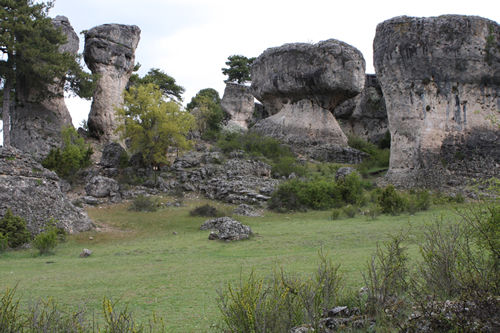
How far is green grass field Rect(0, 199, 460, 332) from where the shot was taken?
540 cm

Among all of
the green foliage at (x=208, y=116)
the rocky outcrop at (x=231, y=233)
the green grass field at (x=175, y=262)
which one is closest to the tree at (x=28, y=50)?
the green grass field at (x=175, y=262)

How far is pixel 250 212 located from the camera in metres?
17.6

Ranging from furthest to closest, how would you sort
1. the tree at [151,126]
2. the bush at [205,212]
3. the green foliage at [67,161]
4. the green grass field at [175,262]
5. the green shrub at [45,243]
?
1. the tree at [151,126]
2. the green foliage at [67,161]
3. the bush at [205,212]
4. the green shrub at [45,243]
5. the green grass field at [175,262]

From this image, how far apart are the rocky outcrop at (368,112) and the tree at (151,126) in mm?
17214

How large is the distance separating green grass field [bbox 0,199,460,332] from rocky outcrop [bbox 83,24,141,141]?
60.2 ft

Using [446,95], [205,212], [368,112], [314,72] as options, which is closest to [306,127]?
[314,72]

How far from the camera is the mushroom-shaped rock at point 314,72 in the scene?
28.8 m

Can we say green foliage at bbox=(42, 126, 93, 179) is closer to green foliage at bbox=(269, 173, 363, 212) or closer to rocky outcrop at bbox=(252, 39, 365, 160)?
green foliage at bbox=(269, 173, 363, 212)

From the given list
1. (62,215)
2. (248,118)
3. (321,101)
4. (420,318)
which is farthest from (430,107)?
(248,118)

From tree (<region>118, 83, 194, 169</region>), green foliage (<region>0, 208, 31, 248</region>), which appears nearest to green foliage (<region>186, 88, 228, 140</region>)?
tree (<region>118, 83, 194, 169</region>)

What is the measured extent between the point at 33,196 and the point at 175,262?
774cm

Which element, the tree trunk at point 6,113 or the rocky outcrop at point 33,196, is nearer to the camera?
the rocky outcrop at point 33,196

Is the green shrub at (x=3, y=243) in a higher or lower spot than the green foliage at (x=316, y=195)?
lower

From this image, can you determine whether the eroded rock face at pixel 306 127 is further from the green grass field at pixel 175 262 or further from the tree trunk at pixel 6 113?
the tree trunk at pixel 6 113
